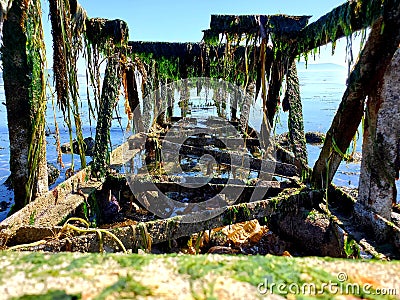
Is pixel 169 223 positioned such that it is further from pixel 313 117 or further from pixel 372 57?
pixel 313 117

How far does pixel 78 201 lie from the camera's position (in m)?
4.88

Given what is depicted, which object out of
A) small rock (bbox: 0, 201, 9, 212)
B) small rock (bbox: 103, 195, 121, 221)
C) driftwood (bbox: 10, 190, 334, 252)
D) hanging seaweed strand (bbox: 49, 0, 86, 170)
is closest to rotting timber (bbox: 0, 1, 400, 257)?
driftwood (bbox: 10, 190, 334, 252)

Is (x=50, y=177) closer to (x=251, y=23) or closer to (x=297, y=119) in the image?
(x=297, y=119)

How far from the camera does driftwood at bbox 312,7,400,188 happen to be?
3217 mm

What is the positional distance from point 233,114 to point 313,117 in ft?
45.3

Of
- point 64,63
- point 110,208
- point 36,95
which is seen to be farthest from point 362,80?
point 110,208

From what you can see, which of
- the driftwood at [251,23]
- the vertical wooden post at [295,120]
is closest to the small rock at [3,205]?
the driftwood at [251,23]

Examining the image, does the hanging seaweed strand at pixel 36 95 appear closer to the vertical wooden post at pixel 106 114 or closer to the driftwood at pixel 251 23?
the vertical wooden post at pixel 106 114

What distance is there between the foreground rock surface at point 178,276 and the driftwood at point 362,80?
9.23 ft

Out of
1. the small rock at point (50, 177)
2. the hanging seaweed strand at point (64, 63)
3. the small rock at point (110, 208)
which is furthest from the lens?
the small rock at point (50, 177)

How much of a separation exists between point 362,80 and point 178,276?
11.4 feet

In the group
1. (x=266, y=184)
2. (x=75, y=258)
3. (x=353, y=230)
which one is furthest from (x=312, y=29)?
(x=75, y=258)

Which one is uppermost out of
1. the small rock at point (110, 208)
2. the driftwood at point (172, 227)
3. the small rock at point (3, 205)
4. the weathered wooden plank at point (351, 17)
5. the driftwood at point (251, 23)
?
the driftwood at point (251, 23)

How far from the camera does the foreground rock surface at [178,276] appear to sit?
108cm
